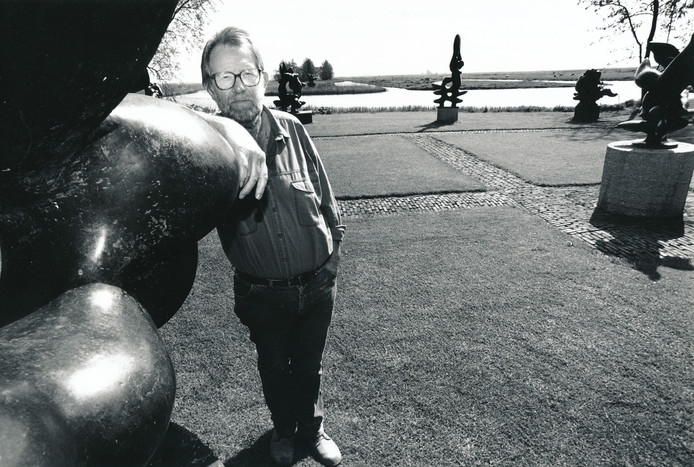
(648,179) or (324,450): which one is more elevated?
(648,179)

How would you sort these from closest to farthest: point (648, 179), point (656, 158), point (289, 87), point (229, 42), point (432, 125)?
point (229, 42) → point (656, 158) → point (648, 179) → point (432, 125) → point (289, 87)

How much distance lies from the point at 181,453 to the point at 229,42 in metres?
1.50

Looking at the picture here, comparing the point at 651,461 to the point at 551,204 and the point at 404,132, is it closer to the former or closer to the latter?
the point at 551,204

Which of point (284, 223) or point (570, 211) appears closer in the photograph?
point (284, 223)

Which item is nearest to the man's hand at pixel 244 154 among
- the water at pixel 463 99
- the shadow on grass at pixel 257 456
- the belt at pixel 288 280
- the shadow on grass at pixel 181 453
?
the shadow on grass at pixel 181 453

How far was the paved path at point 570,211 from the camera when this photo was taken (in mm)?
5707

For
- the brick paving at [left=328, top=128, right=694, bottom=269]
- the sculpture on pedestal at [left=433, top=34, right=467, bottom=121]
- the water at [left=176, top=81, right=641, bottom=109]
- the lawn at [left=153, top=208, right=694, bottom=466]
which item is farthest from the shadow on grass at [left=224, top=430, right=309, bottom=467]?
the water at [left=176, top=81, right=641, bottom=109]

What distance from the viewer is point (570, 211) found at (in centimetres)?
725

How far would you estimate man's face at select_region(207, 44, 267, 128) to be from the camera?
6.03 feet

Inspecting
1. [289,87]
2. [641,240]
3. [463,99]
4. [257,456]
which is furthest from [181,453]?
[463,99]

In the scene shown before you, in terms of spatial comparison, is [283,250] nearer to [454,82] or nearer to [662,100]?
[662,100]

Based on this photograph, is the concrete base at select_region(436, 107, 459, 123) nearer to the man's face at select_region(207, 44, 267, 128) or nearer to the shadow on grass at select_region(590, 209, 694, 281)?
the shadow on grass at select_region(590, 209, 694, 281)

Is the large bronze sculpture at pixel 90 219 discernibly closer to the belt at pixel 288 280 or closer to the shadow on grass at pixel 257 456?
the belt at pixel 288 280

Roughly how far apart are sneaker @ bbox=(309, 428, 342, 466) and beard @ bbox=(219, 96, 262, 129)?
1.94 meters
